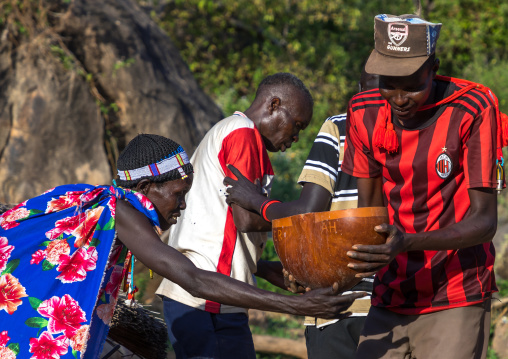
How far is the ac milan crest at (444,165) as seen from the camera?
2.84 metres

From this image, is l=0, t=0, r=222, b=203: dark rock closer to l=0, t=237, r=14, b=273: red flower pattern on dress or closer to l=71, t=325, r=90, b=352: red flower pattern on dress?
l=0, t=237, r=14, b=273: red flower pattern on dress

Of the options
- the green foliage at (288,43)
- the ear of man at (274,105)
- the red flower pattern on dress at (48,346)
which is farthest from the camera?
the green foliage at (288,43)

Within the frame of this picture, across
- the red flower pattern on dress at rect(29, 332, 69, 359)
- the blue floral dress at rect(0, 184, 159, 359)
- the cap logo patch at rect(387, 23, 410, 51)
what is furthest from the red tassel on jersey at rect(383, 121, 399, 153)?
the red flower pattern on dress at rect(29, 332, 69, 359)

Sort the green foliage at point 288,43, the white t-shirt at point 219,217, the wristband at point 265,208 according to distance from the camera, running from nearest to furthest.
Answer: the wristband at point 265,208
the white t-shirt at point 219,217
the green foliage at point 288,43

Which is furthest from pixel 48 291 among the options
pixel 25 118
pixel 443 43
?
pixel 443 43

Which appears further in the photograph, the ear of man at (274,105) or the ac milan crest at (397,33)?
the ear of man at (274,105)

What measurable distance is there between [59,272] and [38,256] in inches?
4.3

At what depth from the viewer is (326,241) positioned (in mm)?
2553

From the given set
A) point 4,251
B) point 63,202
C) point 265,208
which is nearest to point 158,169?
point 63,202

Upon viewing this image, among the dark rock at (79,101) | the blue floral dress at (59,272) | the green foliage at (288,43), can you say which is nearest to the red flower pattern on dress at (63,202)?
the blue floral dress at (59,272)

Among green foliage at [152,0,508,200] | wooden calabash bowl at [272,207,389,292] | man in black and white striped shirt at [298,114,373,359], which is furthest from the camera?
green foliage at [152,0,508,200]

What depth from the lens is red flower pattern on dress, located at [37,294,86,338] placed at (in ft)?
8.73

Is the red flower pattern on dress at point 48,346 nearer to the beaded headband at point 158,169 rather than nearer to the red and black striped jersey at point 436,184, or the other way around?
the beaded headband at point 158,169

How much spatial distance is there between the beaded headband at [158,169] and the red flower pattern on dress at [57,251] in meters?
0.42
